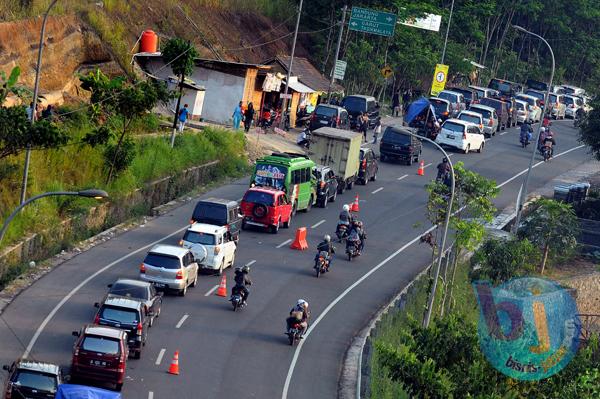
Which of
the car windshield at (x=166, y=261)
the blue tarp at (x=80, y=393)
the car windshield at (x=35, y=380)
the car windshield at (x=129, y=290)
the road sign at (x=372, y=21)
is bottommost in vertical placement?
the car windshield at (x=35, y=380)

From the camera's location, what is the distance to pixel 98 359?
27656mm

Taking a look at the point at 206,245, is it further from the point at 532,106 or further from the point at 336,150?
the point at 532,106

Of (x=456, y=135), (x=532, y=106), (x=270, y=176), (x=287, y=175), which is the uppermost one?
(x=532, y=106)

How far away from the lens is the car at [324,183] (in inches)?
1955

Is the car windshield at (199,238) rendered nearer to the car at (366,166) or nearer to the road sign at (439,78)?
the car at (366,166)

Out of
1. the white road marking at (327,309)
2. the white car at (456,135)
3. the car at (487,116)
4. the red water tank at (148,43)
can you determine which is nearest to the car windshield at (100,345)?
the white road marking at (327,309)

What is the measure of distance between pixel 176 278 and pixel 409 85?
55.2 metres

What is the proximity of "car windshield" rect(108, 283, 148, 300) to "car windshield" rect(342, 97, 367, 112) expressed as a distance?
125 ft

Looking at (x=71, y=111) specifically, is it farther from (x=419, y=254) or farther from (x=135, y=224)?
(x=419, y=254)

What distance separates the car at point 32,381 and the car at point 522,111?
6059 centimetres

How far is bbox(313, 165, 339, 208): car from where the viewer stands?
49.7 metres

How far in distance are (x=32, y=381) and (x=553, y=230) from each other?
28.6 meters

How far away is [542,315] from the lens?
1209 inches

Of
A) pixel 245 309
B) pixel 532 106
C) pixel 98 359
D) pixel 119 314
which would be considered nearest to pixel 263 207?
pixel 245 309
